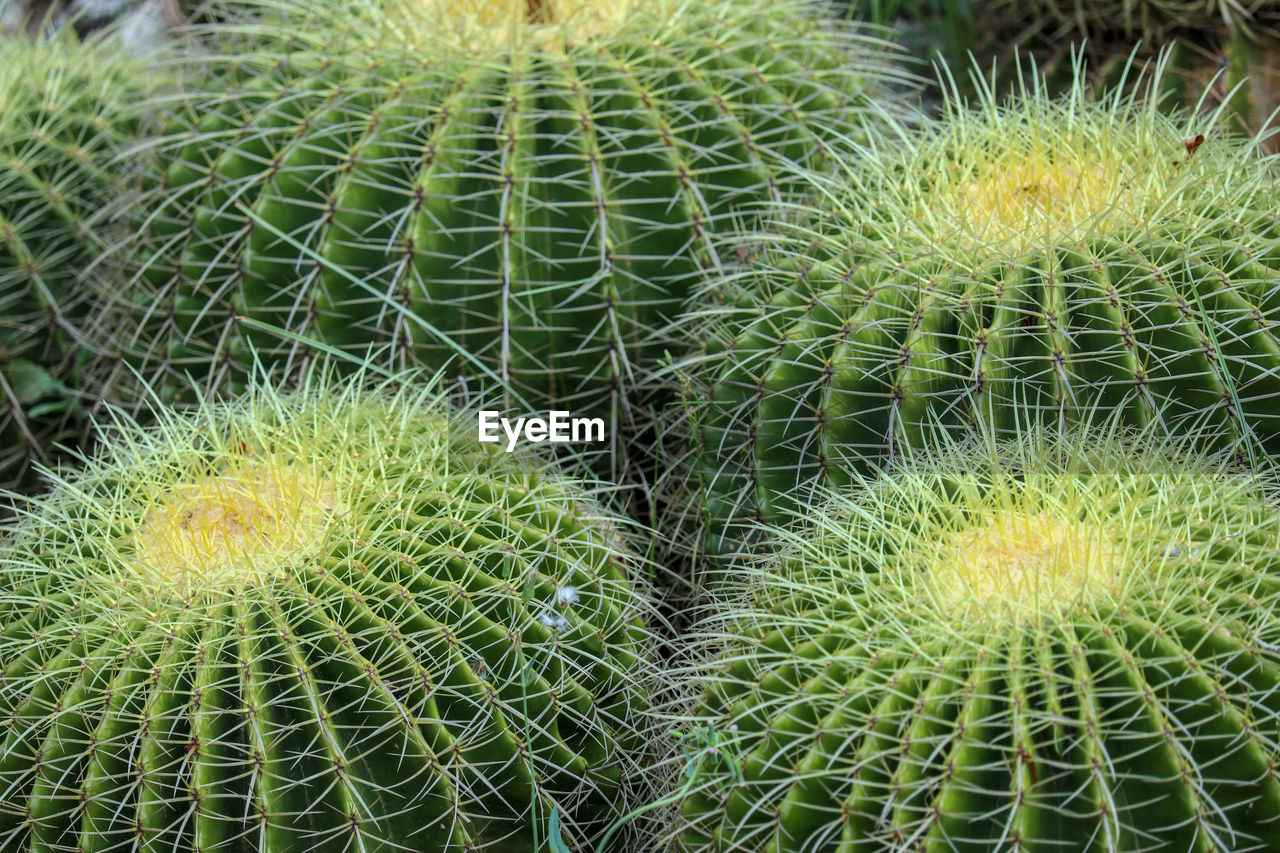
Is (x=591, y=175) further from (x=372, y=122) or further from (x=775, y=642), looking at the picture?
(x=775, y=642)

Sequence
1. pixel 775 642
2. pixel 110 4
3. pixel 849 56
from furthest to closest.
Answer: pixel 110 4
pixel 849 56
pixel 775 642

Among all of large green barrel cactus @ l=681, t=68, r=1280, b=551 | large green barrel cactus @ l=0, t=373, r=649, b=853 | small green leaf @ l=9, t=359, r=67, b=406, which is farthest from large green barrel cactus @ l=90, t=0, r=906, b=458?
large green barrel cactus @ l=0, t=373, r=649, b=853

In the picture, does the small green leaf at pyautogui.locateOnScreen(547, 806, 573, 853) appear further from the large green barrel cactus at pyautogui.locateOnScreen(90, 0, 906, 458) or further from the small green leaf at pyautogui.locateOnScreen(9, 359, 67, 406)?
the small green leaf at pyautogui.locateOnScreen(9, 359, 67, 406)

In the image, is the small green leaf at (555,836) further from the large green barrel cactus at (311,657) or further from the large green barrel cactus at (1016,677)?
the large green barrel cactus at (1016,677)

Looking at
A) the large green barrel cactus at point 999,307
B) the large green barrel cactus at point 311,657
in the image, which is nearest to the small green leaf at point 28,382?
the large green barrel cactus at point 311,657

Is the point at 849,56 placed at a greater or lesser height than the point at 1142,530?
greater

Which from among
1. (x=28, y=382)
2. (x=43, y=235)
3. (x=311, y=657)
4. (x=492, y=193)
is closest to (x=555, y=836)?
(x=311, y=657)

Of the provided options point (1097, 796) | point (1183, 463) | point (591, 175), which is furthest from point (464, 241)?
point (1097, 796)
